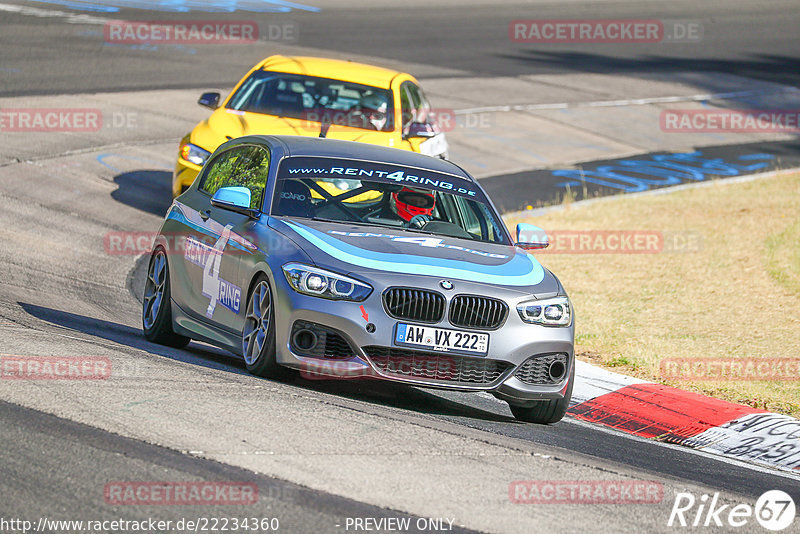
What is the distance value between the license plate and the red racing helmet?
4.89 feet

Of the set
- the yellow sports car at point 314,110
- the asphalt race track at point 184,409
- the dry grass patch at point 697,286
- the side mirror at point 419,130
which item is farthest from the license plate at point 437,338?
the side mirror at point 419,130

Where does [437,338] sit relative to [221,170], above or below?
below

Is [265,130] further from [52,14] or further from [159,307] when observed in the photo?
Result: [52,14]

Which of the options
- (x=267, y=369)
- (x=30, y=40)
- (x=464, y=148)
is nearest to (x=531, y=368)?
(x=267, y=369)

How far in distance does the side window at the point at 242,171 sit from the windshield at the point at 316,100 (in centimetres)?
501

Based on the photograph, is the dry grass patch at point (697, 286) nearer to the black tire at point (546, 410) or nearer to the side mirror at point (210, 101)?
the black tire at point (546, 410)

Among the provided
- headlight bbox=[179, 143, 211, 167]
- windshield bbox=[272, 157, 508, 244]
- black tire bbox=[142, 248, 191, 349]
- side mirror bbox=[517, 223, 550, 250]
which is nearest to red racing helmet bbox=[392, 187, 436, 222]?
windshield bbox=[272, 157, 508, 244]

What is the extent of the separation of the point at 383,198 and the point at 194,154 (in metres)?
5.92

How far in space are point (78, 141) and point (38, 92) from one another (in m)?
3.30

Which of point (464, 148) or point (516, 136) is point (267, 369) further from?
point (516, 136)

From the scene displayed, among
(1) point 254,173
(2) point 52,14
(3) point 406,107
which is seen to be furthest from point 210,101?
(2) point 52,14

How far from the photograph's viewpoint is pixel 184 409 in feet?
22.1

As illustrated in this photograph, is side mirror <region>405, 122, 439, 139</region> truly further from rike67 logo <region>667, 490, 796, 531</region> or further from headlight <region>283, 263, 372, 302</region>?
rike67 logo <region>667, 490, 796, 531</region>

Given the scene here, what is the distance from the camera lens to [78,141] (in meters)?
18.7
